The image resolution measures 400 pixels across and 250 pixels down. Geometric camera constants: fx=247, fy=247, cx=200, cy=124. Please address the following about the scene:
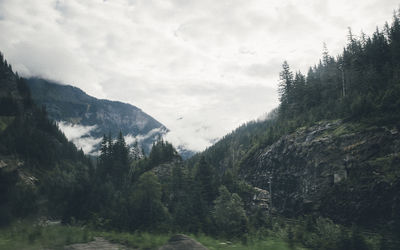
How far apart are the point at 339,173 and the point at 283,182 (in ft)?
45.8

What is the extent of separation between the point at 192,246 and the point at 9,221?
13555 millimetres

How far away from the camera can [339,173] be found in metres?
41.0

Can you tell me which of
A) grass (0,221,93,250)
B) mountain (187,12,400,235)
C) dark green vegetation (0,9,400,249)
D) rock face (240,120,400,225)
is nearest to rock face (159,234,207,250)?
dark green vegetation (0,9,400,249)

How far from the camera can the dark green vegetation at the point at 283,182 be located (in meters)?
18.2

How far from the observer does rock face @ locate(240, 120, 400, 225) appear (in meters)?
34.8

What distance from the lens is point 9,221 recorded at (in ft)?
53.2

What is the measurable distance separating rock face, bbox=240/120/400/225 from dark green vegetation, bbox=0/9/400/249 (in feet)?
0.52

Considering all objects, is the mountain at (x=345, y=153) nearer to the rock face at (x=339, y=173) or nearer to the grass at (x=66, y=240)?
the rock face at (x=339, y=173)

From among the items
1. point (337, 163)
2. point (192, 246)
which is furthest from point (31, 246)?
point (337, 163)

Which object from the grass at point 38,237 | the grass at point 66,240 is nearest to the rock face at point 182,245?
the grass at point 66,240

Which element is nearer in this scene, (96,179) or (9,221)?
(9,221)

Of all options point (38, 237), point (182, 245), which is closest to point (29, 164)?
point (38, 237)

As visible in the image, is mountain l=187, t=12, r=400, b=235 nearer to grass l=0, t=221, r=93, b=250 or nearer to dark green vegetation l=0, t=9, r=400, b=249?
dark green vegetation l=0, t=9, r=400, b=249

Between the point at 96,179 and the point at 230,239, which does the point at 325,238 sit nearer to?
the point at 230,239
